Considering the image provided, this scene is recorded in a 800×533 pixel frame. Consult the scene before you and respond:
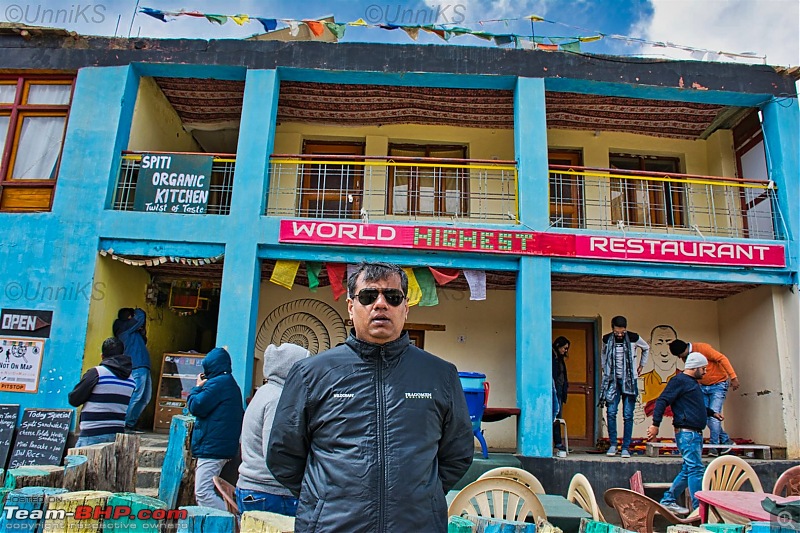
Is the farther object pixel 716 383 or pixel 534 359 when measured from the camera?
pixel 716 383

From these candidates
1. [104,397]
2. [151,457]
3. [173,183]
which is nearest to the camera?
[104,397]

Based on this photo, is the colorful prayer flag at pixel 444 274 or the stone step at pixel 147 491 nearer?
the stone step at pixel 147 491

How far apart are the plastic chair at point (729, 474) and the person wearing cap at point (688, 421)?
2.49ft

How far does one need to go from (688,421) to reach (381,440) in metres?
5.15

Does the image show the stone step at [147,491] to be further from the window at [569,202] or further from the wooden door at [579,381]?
the window at [569,202]

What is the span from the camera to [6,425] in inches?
300

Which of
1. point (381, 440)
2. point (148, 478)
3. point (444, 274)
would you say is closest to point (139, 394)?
point (148, 478)

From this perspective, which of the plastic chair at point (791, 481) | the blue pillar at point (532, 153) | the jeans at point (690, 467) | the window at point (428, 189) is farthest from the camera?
the window at point (428, 189)

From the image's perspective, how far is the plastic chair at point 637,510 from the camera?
4.17 metres

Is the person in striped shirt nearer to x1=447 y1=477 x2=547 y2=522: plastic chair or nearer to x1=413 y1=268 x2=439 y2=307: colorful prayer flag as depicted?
→ x1=447 y1=477 x2=547 y2=522: plastic chair

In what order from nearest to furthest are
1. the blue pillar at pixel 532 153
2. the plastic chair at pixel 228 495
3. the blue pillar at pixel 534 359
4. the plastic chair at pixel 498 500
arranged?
1. the plastic chair at pixel 228 495
2. the plastic chair at pixel 498 500
3. the blue pillar at pixel 534 359
4. the blue pillar at pixel 532 153

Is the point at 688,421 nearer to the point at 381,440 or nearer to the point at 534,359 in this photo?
the point at 534,359

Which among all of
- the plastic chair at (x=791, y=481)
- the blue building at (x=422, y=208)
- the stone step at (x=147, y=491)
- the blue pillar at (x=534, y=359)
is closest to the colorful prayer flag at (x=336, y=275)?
the blue building at (x=422, y=208)

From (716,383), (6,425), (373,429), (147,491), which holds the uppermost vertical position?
(716,383)
